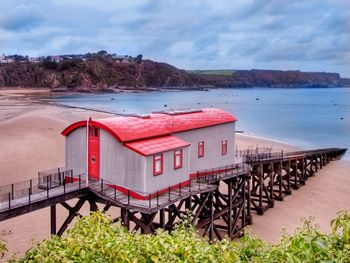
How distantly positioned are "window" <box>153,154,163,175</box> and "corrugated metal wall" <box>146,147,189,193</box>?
0.19 m

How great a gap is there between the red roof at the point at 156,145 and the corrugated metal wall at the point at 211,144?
104cm

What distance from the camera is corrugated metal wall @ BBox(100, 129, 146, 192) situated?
18234 mm

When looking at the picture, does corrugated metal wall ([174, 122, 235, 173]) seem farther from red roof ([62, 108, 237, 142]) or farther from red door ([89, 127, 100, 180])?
red door ([89, 127, 100, 180])

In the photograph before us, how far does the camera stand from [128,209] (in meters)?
17.4

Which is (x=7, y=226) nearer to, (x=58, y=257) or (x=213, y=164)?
(x=213, y=164)

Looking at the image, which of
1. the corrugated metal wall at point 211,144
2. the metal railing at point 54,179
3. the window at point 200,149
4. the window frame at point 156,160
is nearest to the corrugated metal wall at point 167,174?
the window frame at point 156,160

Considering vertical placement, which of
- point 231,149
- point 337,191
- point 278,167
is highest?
point 231,149

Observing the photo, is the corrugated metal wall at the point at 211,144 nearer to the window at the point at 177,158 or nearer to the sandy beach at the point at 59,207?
the window at the point at 177,158

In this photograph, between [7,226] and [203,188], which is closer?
[203,188]

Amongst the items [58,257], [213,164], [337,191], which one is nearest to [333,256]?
[58,257]

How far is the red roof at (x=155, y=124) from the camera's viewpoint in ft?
61.7

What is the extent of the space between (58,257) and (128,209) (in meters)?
11.4

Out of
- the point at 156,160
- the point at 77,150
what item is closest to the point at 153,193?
the point at 156,160

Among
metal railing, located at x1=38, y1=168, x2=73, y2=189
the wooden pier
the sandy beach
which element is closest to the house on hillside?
metal railing, located at x1=38, y1=168, x2=73, y2=189
